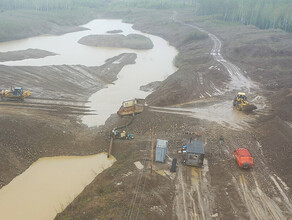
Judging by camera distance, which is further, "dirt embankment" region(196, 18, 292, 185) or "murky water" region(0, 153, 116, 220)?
"dirt embankment" region(196, 18, 292, 185)

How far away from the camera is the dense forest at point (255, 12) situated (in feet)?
251

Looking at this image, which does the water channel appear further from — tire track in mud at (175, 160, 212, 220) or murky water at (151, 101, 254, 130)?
murky water at (151, 101, 254, 130)

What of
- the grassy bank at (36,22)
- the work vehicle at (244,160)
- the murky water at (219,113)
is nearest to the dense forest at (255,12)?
the grassy bank at (36,22)

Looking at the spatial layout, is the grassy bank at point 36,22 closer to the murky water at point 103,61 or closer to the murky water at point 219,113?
the murky water at point 103,61

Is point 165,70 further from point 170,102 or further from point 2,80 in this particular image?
point 2,80

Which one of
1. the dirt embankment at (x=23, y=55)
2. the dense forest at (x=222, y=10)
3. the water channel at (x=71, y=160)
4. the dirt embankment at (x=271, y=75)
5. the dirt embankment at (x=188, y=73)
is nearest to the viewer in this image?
the water channel at (x=71, y=160)

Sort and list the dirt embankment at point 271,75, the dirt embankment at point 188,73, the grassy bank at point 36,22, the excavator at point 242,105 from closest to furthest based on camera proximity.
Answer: the dirt embankment at point 271,75
the excavator at point 242,105
the dirt embankment at point 188,73
the grassy bank at point 36,22

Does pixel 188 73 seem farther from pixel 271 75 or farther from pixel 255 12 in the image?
pixel 255 12

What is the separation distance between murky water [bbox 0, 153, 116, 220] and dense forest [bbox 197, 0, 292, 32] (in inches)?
2948

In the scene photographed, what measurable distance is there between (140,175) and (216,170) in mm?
5596

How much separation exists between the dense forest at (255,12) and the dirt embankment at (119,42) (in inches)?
1603

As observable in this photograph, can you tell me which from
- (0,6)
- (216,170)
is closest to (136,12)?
(0,6)

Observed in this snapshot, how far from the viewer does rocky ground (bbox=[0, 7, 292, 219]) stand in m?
14.8

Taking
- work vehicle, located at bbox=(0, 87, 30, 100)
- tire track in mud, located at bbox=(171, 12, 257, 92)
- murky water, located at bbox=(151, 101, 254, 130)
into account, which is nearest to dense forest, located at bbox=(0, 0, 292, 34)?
tire track in mud, located at bbox=(171, 12, 257, 92)
